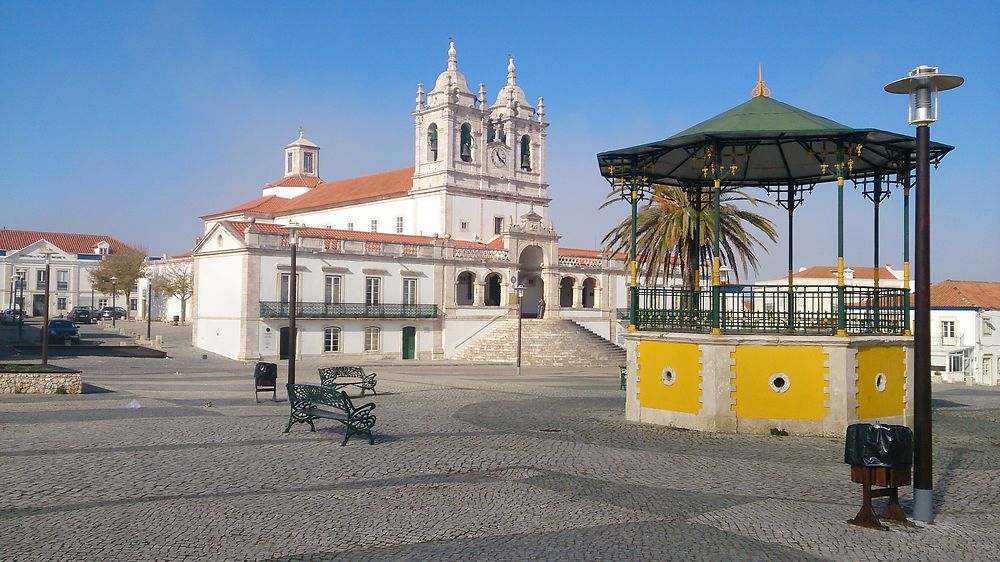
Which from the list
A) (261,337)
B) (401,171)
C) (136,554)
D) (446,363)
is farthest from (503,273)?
(136,554)

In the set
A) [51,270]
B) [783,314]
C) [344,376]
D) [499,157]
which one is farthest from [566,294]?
[51,270]

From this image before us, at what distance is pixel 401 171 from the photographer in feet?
233

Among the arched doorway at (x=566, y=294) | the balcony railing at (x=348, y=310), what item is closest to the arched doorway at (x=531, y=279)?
the arched doorway at (x=566, y=294)

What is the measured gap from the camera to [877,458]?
8.64 meters

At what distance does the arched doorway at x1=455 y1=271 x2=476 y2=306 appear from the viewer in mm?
52156

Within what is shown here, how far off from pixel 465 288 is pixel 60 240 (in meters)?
63.9

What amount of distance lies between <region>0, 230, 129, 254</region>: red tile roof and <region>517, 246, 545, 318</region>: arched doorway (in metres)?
52.6

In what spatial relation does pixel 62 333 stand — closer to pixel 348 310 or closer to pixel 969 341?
pixel 348 310

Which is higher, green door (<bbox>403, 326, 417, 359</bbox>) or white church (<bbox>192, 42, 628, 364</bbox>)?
white church (<bbox>192, 42, 628, 364</bbox>)

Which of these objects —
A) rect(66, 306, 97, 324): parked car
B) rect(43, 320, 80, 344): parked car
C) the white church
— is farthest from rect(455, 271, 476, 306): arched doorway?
rect(66, 306, 97, 324): parked car

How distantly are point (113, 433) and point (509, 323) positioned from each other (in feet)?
124

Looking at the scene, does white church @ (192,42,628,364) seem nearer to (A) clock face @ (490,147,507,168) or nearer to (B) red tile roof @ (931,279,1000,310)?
(A) clock face @ (490,147,507,168)

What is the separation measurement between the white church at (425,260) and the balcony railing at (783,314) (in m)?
13.9

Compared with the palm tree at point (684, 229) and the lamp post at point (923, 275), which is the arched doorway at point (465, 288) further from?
the lamp post at point (923, 275)
